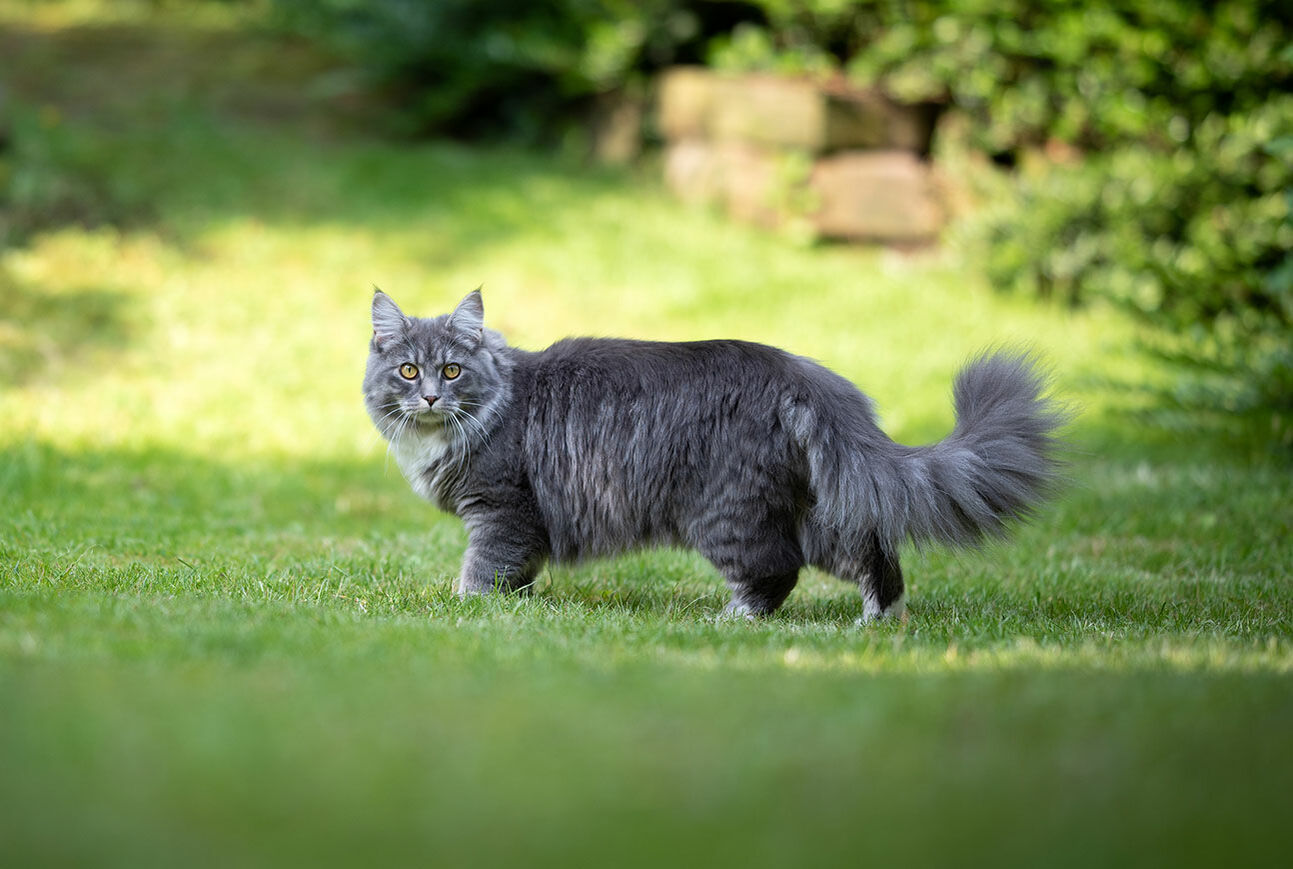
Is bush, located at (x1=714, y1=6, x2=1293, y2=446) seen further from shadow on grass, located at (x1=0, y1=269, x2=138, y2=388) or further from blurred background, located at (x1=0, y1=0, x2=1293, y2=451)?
shadow on grass, located at (x1=0, y1=269, x2=138, y2=388)

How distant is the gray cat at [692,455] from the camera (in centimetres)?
418

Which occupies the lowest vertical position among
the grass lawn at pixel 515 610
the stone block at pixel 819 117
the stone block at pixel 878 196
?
the grass lawn at pixel 515 610

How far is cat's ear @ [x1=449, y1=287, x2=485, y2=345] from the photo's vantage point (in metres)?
4.70

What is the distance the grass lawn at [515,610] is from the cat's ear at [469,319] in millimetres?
962

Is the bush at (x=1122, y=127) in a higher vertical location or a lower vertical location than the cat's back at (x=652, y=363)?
higher

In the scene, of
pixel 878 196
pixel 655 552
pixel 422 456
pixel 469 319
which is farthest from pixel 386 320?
pixel 878 196

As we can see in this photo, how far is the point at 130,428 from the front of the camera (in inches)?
277

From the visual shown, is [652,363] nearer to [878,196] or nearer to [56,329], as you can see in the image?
[56,329]

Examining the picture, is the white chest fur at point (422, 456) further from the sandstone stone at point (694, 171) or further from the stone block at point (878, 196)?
the sandstone stone at point (694, 171)

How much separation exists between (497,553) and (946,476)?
1.64 meters

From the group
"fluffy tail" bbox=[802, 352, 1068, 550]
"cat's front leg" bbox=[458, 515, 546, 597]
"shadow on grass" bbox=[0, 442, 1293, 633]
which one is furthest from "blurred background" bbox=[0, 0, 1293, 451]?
"cat's front leg" bbox=[458, 515, 546, 597]

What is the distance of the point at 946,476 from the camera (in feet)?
13.6

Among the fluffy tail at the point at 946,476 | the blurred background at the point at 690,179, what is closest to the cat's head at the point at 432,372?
the fluffy tail at the point at 946,476

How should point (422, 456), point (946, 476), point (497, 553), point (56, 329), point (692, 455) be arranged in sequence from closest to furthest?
point (946, 476), point (692, 455), point (497, 553), point (422, 456), point (56, 329)
